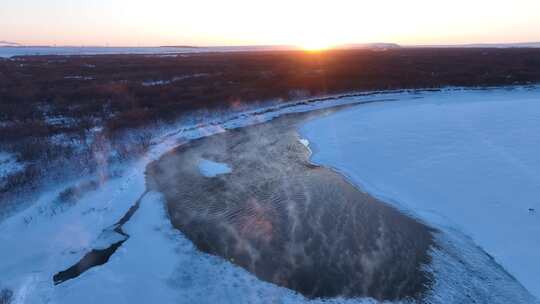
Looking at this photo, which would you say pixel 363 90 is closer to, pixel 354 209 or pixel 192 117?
pixel 192 117

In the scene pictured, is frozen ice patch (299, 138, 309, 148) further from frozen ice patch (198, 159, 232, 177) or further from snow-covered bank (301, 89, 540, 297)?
frozen ice patch (198, 159, 232, 177)

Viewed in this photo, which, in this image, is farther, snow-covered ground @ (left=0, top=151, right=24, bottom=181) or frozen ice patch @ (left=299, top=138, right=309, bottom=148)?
frozen ice patch @ (left=299, top=138, right=309, bottom=148)

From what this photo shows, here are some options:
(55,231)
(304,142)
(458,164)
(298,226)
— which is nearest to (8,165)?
(55,231)

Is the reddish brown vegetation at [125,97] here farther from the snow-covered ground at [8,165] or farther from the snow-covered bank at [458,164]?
the snow-covered bank at [458,164]

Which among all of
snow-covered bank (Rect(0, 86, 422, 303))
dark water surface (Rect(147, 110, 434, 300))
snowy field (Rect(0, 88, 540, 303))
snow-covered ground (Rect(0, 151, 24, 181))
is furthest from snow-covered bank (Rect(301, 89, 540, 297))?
snow-covered ground (Rect(0, 151, 24, 181))

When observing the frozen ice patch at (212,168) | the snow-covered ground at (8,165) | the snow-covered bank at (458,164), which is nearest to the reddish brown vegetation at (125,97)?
the snow-covered ground at (8,165)

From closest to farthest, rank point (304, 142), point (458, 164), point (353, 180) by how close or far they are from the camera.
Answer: point (353, 180) < point (458, 164) < point (304, 142)

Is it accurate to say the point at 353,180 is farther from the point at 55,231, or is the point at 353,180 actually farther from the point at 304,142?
the point at 55,231
